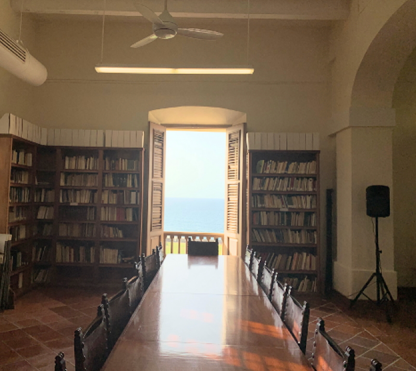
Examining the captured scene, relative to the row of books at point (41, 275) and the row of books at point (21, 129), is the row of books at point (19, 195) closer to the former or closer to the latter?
the row of books at point (21, 129)

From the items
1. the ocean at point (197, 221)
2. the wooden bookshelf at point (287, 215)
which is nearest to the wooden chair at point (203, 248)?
the wooden bookshelf at point (287, 215)

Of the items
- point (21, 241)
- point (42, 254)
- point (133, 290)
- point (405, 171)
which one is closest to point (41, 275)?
point (42, 254)

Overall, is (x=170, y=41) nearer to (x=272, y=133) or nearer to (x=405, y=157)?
(x=272, y=133)

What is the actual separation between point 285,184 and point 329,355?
4075 millimetres

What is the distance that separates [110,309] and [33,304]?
138 inches

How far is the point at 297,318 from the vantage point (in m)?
1.87

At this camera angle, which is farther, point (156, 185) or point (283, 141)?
point (156, 185)

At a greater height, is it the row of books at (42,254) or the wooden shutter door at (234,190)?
the wooden shutter door at (234,190)

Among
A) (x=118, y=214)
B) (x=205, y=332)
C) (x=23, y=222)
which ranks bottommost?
(x=205, y=332)

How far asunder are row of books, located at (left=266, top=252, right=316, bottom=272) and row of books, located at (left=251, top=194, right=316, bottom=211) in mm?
769

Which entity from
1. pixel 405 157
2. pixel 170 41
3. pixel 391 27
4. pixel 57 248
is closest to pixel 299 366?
pixel 391 27

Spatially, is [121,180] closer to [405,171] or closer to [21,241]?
[21,241]

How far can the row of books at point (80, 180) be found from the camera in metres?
5.47

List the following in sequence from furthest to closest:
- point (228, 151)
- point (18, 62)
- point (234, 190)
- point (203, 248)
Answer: point (228, 151), point (234, 190), point (203, 248), point (18, 62)
